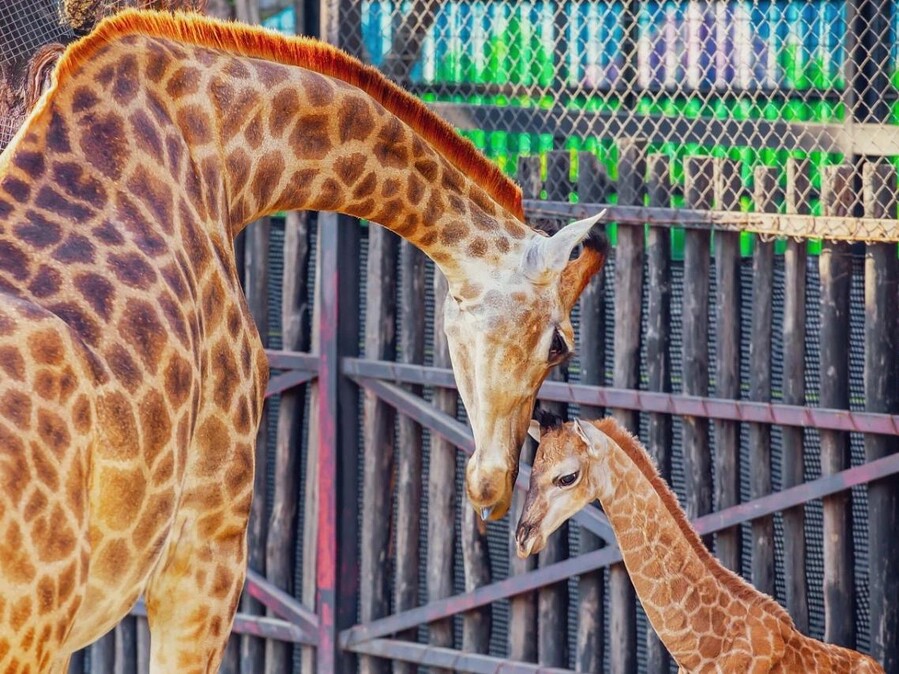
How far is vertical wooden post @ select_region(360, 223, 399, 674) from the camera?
19.6ft

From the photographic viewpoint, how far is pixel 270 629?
6.22 meters

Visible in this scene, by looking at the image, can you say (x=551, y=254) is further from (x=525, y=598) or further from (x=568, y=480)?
(x=525, y=598)

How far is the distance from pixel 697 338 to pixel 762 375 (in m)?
0.29

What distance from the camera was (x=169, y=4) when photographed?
181 inches

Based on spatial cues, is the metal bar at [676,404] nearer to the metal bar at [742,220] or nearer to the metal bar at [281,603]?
the metal bar at [742,220]

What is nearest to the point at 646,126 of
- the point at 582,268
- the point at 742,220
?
the point at 742,220

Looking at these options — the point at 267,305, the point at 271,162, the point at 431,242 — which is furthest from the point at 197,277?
the point at 267,305

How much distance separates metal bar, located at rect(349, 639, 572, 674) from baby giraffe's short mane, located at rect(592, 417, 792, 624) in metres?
1.17

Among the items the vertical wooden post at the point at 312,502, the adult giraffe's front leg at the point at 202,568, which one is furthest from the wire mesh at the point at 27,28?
the adult giraffe's front leg at the point at 202,568

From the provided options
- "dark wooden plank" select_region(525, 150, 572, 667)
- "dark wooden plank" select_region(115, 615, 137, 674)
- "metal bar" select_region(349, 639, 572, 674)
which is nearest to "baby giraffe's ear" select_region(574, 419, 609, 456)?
"dark wooden plank" select_region(525, 150, 572, 667)

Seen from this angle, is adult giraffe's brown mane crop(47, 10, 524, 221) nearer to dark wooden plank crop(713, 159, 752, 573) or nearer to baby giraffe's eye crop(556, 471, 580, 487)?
baby giraffe's eye crop(556, 471, 580, 487)

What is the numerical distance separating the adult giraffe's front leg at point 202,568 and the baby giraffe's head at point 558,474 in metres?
1.60

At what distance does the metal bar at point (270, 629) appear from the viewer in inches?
242

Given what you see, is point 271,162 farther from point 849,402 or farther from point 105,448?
point 849,402
